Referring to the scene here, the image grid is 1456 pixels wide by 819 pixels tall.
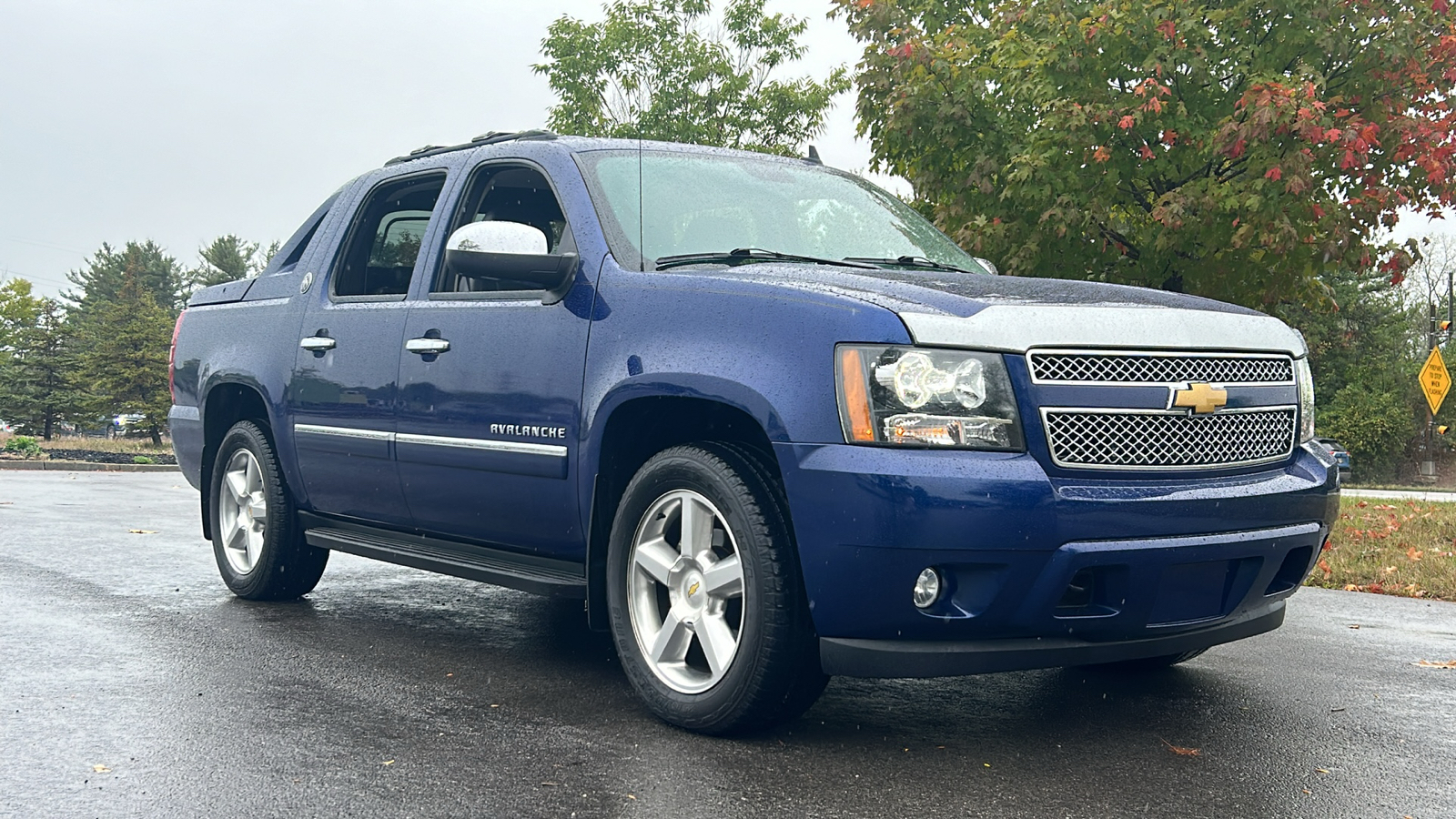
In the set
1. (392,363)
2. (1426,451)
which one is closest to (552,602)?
(392,363)

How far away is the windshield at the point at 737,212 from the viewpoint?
15.6 feet

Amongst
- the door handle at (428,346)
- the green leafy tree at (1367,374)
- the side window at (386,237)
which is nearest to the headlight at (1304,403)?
the door handle at (428,346)

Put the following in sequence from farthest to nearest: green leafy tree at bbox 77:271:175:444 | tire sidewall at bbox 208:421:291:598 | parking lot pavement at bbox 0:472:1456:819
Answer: green leafy tree at bbox 77:271:175:444
tire sidewall at bbox 208:421:291:598
parking lot pavement at bbox 0:472:1456:819

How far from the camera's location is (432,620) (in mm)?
6223

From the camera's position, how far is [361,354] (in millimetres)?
5605

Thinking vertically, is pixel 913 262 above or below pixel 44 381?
above

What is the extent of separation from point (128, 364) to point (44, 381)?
13.3ft

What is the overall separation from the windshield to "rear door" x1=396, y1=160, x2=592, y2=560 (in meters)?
0.23

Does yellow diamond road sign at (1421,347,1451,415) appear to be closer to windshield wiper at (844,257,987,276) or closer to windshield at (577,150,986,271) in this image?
windshield at (577,150,986,271)

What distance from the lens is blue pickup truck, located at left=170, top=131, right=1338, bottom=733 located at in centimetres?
364

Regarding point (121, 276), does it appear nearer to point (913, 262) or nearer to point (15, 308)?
point (15, 308)

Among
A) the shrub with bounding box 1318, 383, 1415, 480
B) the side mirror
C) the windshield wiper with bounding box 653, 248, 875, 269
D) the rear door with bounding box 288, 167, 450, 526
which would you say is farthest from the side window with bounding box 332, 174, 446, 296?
the shrub with bounding box 1318, 383, 1415, 480

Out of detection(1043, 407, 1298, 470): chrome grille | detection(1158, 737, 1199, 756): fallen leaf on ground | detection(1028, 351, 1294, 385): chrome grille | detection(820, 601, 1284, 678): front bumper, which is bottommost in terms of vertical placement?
detection(1158, 737, 1199, 756): fallen leaf on ground

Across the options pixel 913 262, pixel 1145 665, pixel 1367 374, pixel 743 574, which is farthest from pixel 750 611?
pixel 1367 374
